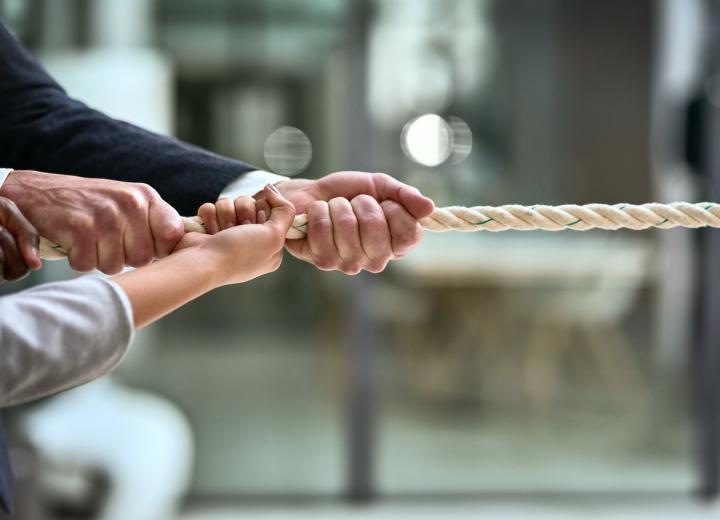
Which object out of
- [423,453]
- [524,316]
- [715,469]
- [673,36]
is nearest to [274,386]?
[423,453]

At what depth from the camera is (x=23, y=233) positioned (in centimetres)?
63

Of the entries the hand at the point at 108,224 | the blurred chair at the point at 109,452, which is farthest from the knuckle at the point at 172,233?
the blurred chair at the point at 109,452

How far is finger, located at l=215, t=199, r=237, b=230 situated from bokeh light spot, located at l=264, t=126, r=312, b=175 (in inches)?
60.6

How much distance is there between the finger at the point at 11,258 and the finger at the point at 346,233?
0.23 metres

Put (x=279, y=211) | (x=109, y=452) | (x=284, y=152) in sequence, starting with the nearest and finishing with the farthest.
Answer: (x=279, y=211) → (x=109, y=452) → (x=284, y=152)

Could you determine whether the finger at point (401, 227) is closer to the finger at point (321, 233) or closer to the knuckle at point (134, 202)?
the finger at point (321, 233)

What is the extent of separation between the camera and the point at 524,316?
2408 millimetres

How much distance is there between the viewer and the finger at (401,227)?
0.72 meters

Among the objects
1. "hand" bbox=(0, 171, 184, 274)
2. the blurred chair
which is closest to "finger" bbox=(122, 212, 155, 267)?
"hand" bbox=(0, 171, 184, 274)

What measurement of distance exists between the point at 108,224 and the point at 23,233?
6cm

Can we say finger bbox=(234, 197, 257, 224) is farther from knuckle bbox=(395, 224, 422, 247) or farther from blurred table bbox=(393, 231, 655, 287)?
blurred table bbox=(393, 231, 655, 287)

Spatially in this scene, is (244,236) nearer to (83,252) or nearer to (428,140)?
(83,252)

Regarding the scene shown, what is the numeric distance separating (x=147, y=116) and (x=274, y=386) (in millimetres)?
761

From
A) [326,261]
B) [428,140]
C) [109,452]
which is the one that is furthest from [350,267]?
[428,140]
